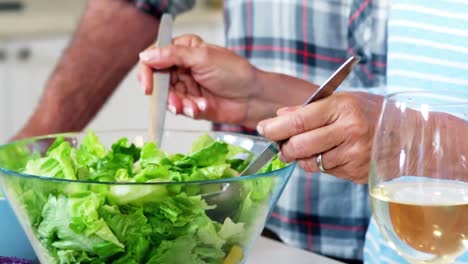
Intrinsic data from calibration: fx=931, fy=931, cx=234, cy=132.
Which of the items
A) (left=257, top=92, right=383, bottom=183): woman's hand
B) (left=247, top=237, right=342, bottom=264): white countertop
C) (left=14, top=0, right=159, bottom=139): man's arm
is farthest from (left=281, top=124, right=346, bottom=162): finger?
(left=14, top=0, right=159, bottom=139): man's arm

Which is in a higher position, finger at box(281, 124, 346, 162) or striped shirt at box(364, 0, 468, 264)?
striped shirt at box(364, 0, 468, 264)

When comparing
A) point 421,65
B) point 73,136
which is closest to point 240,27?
point 421,65

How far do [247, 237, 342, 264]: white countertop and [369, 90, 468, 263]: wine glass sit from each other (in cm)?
32

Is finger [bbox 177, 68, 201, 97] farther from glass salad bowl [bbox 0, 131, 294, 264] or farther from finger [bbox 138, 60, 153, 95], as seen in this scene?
glass salad bowl [bbox 0, 131, 294, 264]

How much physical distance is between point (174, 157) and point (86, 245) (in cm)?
18

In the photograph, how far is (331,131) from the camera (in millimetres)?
981

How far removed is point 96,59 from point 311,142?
880 mm

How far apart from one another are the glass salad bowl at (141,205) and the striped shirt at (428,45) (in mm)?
308

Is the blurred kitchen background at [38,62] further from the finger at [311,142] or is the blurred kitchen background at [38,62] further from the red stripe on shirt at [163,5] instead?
the finger at [311,142]

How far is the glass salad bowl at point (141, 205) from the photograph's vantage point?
2.82ft

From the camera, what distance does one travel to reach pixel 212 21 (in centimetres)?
345

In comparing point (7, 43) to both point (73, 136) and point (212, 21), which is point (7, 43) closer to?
point (212, 21)

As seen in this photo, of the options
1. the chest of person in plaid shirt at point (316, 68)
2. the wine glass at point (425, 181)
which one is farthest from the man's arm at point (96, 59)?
the wine glass at point (425, 181)

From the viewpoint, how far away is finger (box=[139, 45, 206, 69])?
1205 mm
